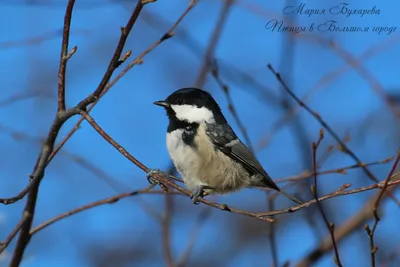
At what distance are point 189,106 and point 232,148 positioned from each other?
0.30 m

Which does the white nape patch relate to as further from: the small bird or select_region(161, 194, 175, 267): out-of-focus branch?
select_region(161, 194, 175, 267): out-of-focus branch

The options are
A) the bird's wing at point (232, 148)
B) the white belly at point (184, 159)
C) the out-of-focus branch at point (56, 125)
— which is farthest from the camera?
the bird's wing at point (232, 148)

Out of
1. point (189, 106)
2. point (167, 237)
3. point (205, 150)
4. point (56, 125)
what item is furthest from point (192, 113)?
point (56, 125)

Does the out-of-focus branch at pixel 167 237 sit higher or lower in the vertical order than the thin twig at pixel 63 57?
lower

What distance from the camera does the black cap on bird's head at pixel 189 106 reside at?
9.92 feet

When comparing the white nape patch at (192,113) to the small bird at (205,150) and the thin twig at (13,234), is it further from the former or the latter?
the thin twig at (13,234)

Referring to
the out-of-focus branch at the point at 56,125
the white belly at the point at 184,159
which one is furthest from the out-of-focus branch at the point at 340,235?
the out-of-focus branch at the point at 56,125

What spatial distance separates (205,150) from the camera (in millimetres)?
2939

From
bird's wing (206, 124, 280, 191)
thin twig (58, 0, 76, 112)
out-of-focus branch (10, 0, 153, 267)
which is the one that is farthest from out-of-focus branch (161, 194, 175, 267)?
thin twig (58, 0, 76, 112)

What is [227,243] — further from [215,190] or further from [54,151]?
[54,151]

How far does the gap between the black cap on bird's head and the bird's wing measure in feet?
0.22

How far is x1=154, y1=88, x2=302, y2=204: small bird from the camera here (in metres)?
2.89

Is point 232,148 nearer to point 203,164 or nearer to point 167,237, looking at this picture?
point 203,164

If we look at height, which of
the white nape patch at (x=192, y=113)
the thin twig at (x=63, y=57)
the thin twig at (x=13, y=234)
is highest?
the white nape patch at (x=192, y=113)
